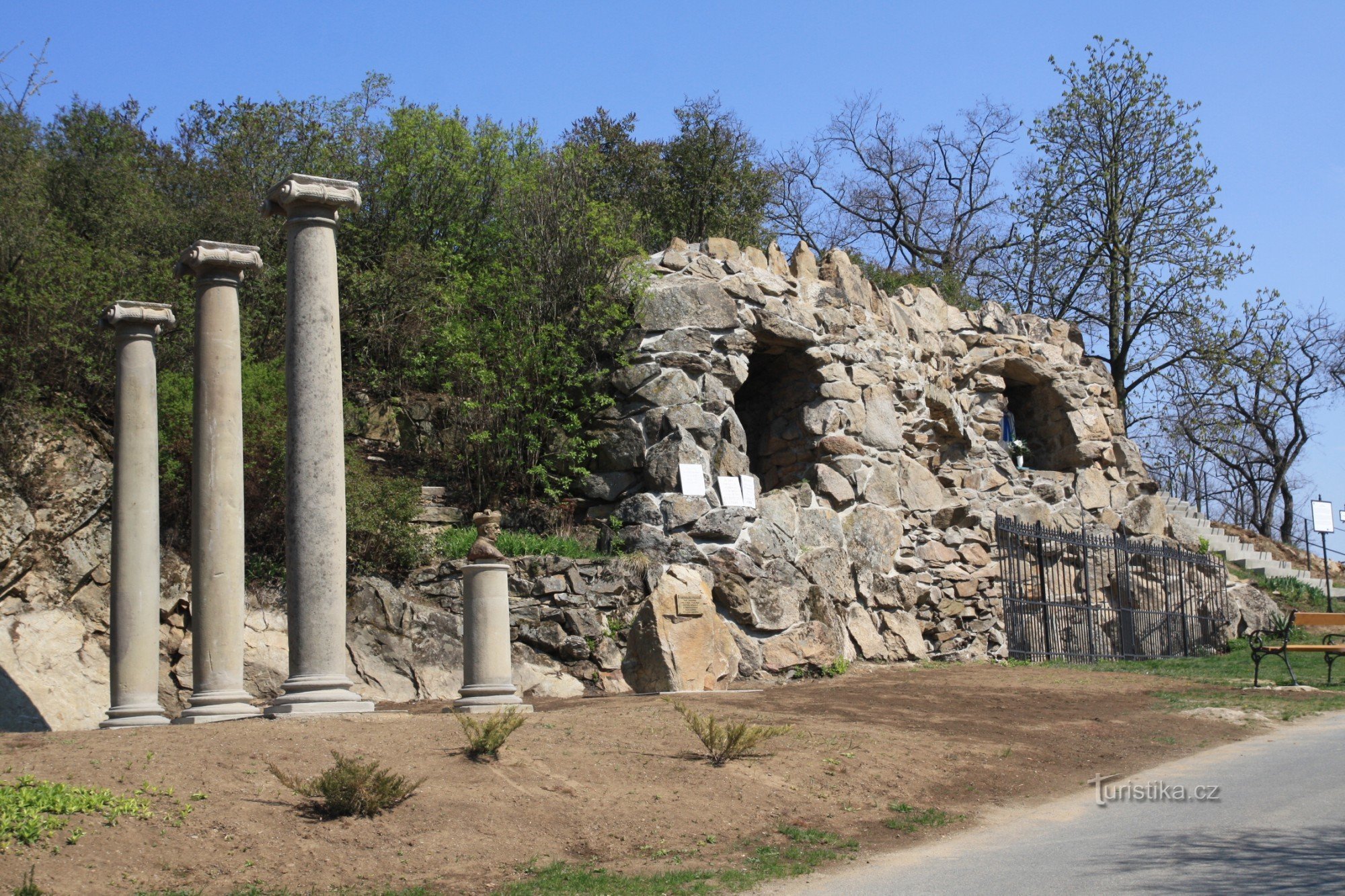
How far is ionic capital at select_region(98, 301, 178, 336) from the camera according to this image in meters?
11.5

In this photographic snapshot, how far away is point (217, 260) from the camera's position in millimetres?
A: 10781

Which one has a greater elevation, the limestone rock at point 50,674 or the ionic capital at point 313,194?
the ionic capital at point 313,194

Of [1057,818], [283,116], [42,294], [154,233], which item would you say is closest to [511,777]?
[1057,818]

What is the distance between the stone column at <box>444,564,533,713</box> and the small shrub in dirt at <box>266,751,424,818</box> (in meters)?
3.04

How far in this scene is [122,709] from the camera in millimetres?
10625

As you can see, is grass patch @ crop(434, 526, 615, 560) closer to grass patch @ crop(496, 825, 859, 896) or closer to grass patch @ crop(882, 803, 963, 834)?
grass patch @ crop(882, 803, 963, 834)

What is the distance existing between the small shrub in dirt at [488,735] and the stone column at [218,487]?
2652 mm

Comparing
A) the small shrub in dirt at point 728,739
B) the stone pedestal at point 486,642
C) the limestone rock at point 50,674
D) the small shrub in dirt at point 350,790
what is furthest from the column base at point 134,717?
the small shrub in dirt at point 728,739

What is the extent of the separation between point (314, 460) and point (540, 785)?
325 centimetres

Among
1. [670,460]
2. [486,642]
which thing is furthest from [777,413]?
[486,642]

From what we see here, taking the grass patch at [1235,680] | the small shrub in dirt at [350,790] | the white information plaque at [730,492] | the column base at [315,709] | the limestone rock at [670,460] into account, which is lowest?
the grass patch at [1235,680]

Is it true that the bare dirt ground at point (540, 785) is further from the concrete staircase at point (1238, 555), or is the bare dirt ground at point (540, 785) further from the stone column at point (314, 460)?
the concrete staircase at point (1238, 555)

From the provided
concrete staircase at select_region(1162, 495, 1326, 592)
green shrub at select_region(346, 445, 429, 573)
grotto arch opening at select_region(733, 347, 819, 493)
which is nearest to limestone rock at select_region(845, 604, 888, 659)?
grotto arch opening at select_region(733, 347, 819, 493)

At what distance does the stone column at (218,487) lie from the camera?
10.1 metres
